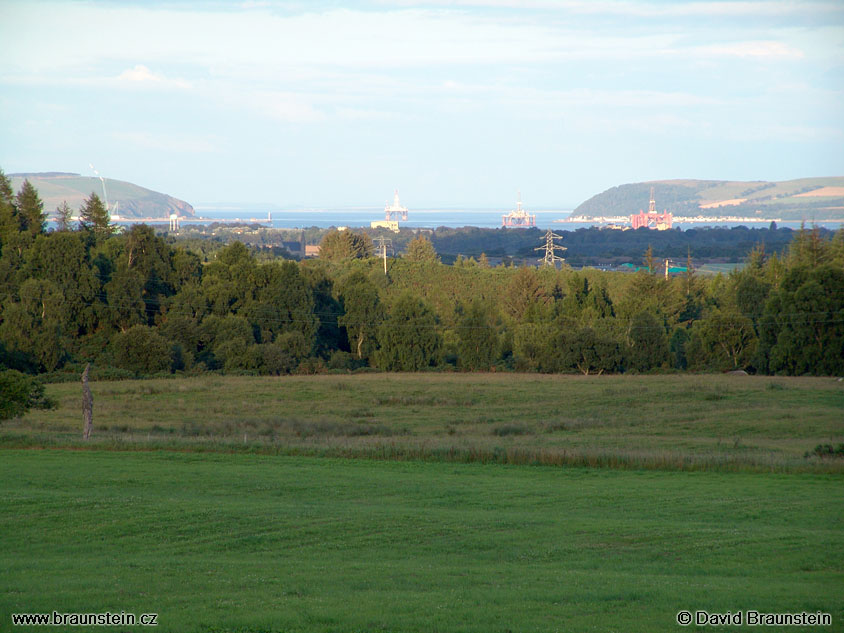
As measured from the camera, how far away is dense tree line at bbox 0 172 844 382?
6100cm

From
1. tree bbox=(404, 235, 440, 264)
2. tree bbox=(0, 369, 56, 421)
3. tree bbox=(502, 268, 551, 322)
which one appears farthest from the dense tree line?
tree bbox=(404, 235, 440, 264)

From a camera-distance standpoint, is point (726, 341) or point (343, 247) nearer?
point (726, 341)

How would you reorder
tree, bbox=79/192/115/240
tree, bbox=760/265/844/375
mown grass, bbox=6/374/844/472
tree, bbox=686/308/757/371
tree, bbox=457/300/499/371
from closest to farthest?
mown grass, bbox=6/374/844/472 < tree, bbox=760/265/844/375 < tree, bbox=686/308/757/371 < tree, bbox=457/300/499/371 < tree, bbox=79/192/115/240

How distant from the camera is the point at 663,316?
80500 millimetres

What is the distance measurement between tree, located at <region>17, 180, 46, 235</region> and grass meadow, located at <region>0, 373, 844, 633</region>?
51329mm

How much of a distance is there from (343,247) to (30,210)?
50.7m

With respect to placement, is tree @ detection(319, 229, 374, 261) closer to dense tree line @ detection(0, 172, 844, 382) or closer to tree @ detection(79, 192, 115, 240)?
tree @ detection(79, 192, 115, 240)

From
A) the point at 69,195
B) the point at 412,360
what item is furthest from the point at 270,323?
the point at 69,195

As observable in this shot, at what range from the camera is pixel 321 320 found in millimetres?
76000

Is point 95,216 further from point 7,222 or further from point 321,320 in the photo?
point 321,320

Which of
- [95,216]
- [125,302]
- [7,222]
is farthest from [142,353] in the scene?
[95,216]

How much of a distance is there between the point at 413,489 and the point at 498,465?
18.8 ft

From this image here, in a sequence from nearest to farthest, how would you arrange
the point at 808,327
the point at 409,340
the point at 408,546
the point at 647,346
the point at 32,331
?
the point at 408,546 → the point at 808,327 → the point at 32,331 → the point at 647,346 → the point at 409,340

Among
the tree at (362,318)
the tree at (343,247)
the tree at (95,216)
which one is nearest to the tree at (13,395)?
the tree at (362,318)
